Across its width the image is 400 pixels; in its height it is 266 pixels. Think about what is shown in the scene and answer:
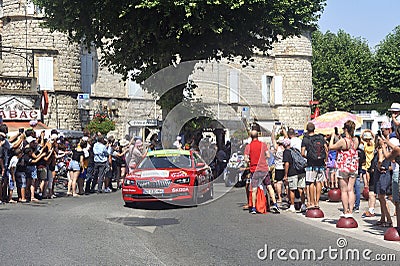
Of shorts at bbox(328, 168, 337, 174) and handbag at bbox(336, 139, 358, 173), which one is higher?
handbag at bbox(336, 139, 358, 173)

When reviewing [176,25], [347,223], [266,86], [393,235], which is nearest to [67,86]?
[176,25]

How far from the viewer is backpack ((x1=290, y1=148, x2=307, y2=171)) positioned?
14.9m

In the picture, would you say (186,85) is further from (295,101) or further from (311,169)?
(295,101)

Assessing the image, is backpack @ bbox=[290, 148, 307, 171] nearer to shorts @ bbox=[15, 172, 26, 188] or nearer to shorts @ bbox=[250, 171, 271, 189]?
shorts @ bbox=[250, 171, 271, 189]

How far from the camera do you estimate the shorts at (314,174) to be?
1436 cm

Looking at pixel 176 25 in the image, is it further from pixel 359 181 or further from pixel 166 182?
pixel 359 181

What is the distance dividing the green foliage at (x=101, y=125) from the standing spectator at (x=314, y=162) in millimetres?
23743

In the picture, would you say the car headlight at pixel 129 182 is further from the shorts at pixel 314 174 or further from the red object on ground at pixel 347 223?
the red object on ground at pixel 347 223

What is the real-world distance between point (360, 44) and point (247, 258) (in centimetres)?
6327

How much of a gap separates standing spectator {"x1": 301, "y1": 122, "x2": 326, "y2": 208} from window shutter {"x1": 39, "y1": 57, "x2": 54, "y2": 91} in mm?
24686

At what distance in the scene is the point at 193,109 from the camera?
2717 cm

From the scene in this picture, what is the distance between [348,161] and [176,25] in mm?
13331

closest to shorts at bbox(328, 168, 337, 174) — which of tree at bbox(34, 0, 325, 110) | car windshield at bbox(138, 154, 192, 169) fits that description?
car windshield at bbox(138, 154, 192, 169)

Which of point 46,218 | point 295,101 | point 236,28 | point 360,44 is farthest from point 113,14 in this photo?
point 360,44
